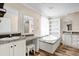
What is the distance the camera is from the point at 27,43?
157 centimetres

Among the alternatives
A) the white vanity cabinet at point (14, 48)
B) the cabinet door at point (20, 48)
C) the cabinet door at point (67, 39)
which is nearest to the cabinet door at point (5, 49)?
the white vanity cabinet at point (14, 48)

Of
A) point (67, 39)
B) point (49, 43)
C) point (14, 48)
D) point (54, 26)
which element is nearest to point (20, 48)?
point (14, 48)

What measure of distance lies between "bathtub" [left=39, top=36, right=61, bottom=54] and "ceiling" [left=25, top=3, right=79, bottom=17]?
0.44 meters

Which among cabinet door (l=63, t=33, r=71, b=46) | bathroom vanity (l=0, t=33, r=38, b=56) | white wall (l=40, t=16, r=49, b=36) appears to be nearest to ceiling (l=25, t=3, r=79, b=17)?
white wall (l=40, t=16, r=49, b=36)

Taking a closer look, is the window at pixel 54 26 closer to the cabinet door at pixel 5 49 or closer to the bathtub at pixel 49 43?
the bathtub at pixel 49 43

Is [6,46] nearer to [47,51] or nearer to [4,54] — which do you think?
[4,54]

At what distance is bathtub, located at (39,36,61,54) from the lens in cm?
A: 159

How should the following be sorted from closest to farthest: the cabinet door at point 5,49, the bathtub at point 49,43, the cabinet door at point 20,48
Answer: the cabinet door at point 5,49 → the cabinet door at point 20,48 → the bathtub at point 49,43

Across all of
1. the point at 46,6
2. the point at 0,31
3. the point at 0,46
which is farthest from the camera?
the point at 46,6

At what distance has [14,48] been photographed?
4.53 feet

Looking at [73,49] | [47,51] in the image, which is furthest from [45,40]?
[73,49]

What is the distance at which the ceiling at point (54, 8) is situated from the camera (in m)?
1.39

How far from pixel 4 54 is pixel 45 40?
0.74 metres

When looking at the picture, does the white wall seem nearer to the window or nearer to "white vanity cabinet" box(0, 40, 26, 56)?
the window
